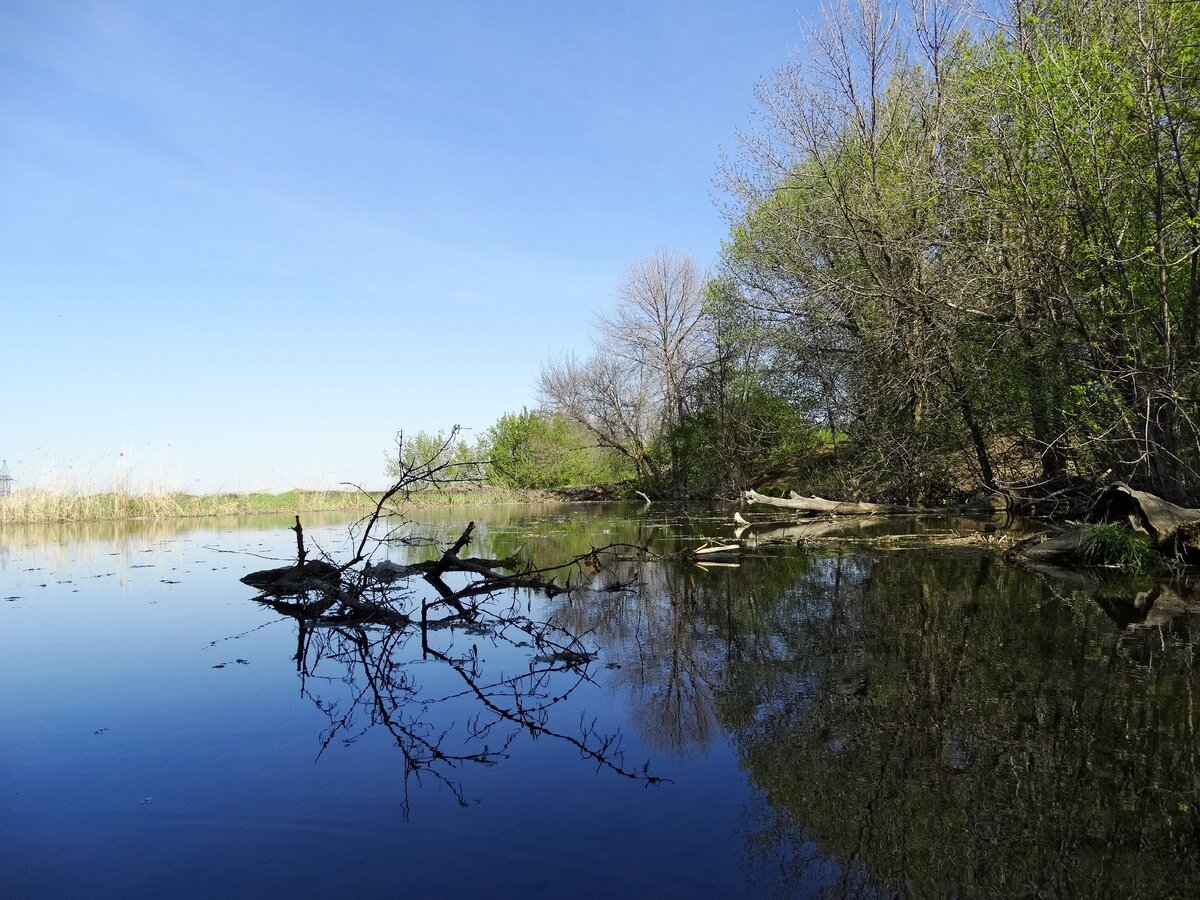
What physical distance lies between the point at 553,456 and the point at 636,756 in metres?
42.5

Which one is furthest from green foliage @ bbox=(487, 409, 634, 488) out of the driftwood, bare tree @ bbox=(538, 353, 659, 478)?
the driftwood

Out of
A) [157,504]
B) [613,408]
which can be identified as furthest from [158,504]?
[613,408]

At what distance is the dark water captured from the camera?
294 centimetres

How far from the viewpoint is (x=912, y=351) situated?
15.9 m

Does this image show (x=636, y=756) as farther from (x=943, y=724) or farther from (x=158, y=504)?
(x=158, y=504)

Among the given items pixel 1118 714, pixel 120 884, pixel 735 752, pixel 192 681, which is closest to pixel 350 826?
pixel 120 884

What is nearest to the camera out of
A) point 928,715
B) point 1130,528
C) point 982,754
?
point 982,754

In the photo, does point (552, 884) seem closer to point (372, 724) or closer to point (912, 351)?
point (372, 724)

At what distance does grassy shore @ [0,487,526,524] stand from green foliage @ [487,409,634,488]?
1053 centimetres

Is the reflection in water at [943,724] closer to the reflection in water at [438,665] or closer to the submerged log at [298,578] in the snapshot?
the reflection in water at [438,665]

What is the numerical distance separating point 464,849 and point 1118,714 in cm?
352

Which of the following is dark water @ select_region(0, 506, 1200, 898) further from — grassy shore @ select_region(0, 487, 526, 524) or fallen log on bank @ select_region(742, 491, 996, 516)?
grassy shore @ select_region(0, 487, 526, 524)

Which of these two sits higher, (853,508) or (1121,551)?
(853,508)

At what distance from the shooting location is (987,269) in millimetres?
13734
